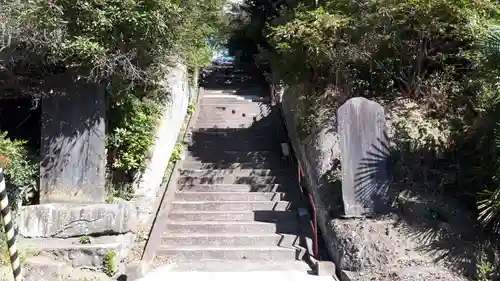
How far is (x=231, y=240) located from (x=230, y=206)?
999 mm

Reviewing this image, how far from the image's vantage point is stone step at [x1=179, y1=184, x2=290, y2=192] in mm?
8500

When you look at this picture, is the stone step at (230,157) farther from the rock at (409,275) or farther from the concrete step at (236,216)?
the rock at (409,275)

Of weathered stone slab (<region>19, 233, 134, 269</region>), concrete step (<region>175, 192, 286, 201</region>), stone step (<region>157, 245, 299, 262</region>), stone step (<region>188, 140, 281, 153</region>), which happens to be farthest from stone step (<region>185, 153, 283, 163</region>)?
weathered stone slab (<region>19, 233, 134, 269</region>)

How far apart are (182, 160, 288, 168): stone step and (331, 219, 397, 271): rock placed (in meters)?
3.21

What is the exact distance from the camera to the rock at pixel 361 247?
584 centimetres

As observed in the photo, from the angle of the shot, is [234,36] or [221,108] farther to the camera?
[234,36]

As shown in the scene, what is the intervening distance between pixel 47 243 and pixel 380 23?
648cm

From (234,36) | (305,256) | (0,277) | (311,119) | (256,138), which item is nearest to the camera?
(0,277)

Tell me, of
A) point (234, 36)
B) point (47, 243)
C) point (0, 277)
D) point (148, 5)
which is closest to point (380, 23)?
point (148, 5)

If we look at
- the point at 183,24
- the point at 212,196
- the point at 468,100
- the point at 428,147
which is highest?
the point at 183,24

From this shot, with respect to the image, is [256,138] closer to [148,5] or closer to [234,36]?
[148,5]

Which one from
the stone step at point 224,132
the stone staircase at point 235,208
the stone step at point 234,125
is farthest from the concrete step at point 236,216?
the stone step at point 234,125

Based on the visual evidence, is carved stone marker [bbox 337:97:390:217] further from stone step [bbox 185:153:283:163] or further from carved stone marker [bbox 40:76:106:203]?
A: carved stone marker [bbox 40:76:106:203]

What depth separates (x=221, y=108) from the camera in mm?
14117
